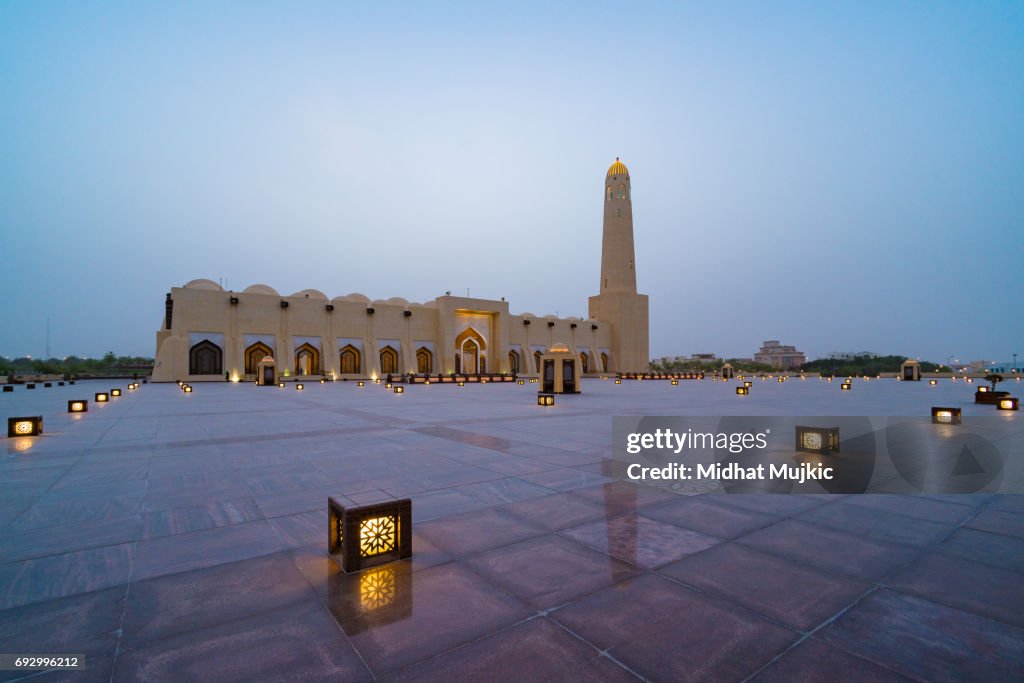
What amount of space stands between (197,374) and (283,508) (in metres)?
35.3

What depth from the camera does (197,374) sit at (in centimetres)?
3362

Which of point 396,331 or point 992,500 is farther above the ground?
point 396,331

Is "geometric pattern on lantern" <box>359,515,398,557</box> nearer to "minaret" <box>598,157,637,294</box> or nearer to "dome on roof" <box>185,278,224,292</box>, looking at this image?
"dome on roof" <box>185,278,224,292</box>

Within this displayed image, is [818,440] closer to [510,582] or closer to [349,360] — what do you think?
[510,582]

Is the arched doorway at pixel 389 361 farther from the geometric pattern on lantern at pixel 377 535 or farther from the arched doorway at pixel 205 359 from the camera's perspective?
the geometric pattern on lantern at pixel 377 535

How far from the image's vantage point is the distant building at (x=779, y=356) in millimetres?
141125

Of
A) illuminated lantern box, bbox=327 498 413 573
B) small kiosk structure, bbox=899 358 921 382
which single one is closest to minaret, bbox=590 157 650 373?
small kiosk structure, bbox=899 358 921 382

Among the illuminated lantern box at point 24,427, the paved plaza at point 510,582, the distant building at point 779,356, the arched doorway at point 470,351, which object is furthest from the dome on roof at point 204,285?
the distant building at point 779,356

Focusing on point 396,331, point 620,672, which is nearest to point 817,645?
point 620,672

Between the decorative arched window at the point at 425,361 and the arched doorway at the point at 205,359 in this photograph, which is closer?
the arched doorway at the point at 205,359

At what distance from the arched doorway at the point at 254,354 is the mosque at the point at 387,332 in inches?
3.9

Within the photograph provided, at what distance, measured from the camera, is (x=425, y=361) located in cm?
4472

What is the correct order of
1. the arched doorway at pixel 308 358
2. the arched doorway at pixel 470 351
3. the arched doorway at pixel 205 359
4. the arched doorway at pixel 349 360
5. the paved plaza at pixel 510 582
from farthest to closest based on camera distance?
the arched doorway at pixel 470 351 → the arched doorway at pixel 349 360 → the arched doorway at pixel 308 358 → the arched doorway at pixel 205 359 → the paved plaza at pixel 510 582

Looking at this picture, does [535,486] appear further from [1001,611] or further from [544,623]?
[1001,611]
